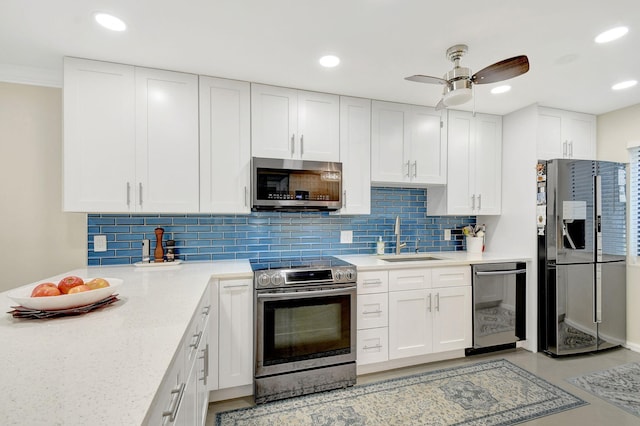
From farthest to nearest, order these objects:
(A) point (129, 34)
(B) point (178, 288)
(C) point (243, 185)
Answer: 1. (C) point (243, 185)
2. (A) point (129, 34)
3. (B) point (178, 288)

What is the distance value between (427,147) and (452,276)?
51.4 inches

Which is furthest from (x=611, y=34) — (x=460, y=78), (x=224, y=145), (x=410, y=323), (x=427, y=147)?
(x=224, y=145)

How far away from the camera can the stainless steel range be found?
2170 millimetres

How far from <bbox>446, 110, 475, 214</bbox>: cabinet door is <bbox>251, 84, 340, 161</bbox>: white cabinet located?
Answer: 1.29 m

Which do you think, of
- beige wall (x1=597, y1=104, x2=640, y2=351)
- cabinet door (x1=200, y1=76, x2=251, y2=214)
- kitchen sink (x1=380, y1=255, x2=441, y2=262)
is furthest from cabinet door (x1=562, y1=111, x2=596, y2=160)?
cabinet door (x1=200, y1=76, x2=251, y2=214)

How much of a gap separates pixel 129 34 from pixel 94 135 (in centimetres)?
77

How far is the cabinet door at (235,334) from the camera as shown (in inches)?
84.2

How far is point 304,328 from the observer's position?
2.27 m

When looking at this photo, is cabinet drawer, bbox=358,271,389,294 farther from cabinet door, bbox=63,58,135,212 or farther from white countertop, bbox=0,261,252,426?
cabinet door, bbox=63,58,135,212

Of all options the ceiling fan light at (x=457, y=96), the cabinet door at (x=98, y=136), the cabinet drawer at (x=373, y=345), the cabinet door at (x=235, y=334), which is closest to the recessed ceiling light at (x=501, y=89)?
the ceiling fan light at (x=457, y=96)

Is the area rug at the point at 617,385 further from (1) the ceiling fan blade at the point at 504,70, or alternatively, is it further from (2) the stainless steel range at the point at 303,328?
(1) the ceiling fan blade at the point at 504,70

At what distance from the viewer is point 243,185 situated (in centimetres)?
247

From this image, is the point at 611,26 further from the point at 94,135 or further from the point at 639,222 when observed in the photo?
the point at 94,135

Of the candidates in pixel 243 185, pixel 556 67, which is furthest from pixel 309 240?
pixel 556 67
